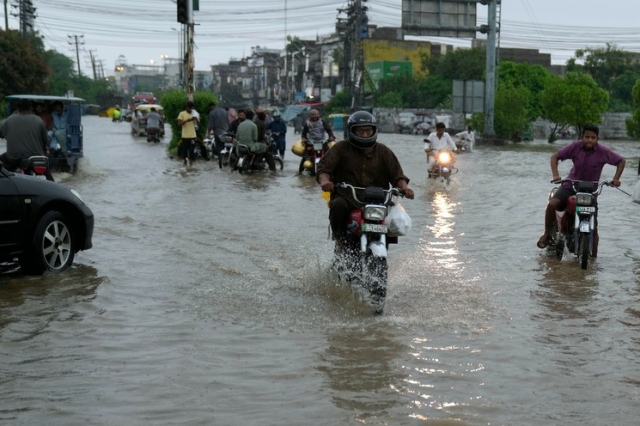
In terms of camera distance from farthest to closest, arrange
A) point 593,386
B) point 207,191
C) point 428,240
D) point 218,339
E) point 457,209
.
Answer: point 207,191 < point 457,209 < point 428,240 < point 218,339 < point 593,386

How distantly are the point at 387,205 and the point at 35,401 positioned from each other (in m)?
3.68

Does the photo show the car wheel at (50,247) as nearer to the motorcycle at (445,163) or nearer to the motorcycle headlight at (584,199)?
the motorcycle headlight at (584,199)

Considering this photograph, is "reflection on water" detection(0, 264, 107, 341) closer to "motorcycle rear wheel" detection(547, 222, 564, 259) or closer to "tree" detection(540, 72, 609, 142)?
"motorcycle rear wheel" detection(547, 222, 564, 259)

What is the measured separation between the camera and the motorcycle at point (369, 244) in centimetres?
781

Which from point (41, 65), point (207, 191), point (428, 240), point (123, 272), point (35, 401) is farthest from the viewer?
point (41, 65)

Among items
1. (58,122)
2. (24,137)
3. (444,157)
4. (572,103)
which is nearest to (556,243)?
(24,137)

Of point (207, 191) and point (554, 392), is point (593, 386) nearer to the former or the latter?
point (554, 392)

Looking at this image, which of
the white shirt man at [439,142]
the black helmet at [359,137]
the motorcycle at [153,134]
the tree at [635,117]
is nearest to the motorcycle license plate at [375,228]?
the black helmet at [359,137]

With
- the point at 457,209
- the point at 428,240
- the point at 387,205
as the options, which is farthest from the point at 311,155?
the point at 387,205

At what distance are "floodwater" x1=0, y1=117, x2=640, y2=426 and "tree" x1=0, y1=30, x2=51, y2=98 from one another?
49978 millimetres

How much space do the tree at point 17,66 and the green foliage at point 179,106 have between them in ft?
101

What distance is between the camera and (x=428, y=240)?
12.8m

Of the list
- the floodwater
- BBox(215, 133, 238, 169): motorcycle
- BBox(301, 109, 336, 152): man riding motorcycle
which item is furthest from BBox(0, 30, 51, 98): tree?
the floodwater

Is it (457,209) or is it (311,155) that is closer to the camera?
(457,209)
